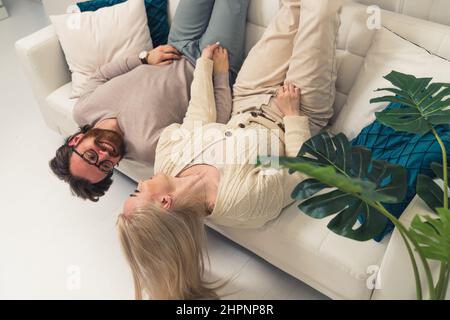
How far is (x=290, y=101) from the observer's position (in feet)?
4.83

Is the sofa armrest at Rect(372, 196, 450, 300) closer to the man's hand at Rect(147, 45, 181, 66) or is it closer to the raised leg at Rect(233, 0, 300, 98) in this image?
the raised leg at Rect(233, 0, 300, 98)

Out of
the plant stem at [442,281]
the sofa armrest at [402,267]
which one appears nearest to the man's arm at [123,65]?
the sofa armrest at [402,267]

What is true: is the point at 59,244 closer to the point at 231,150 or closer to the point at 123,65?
the point at 123,65

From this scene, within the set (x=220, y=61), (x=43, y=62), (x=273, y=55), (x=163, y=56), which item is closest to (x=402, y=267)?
(x=273, y=55)

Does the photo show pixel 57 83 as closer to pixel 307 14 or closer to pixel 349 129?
pixel 307 14

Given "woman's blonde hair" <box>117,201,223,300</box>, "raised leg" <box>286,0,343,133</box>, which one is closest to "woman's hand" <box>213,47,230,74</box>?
"raised leg" <box>286,0,343,133</box>

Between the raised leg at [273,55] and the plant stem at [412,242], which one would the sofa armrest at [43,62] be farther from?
the plant stem at [412,242]

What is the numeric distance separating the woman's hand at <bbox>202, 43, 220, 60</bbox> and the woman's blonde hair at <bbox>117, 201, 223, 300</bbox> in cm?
66

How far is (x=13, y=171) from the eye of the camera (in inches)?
83.0

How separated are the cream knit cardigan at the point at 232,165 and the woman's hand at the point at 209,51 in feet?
0.08

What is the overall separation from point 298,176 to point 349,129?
0.89 feet

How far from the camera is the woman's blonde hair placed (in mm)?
1189

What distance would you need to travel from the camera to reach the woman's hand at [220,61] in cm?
168

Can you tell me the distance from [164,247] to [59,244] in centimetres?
79
